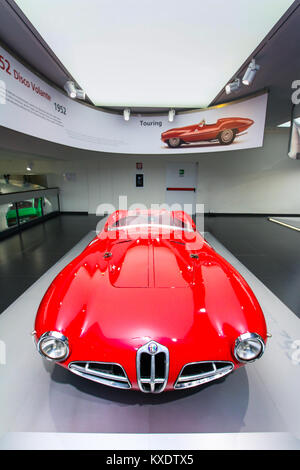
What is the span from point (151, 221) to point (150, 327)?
169cm

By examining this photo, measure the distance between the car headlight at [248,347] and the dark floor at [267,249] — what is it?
1.46 m

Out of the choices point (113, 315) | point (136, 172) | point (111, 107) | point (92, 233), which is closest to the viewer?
point (113, 315)

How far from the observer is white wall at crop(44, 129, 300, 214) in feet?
23.8

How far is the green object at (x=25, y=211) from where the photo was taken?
5051 millimetres

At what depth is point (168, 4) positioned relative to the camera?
1.98m

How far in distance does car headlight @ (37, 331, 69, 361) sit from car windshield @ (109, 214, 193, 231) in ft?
5.17

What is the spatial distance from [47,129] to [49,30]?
1397mm

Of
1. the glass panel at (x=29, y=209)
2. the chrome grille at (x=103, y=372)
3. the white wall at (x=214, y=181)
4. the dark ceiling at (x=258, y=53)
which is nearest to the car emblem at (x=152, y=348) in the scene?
the chrome grille at (x=103, y=372)

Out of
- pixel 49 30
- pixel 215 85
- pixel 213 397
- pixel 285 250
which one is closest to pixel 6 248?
pixel 49 30

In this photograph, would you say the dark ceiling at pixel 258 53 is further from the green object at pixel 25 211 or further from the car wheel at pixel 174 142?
the green object at pixel 25 211

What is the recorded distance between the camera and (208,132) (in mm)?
→ 4664

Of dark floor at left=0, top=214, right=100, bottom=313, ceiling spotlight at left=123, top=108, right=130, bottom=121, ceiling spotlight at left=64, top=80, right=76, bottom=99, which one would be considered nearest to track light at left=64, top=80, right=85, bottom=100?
ceiling spotlight at left=64, top=80, right=76, bottom=99

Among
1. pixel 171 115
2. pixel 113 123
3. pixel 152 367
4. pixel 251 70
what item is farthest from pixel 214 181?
pixel 152 367
